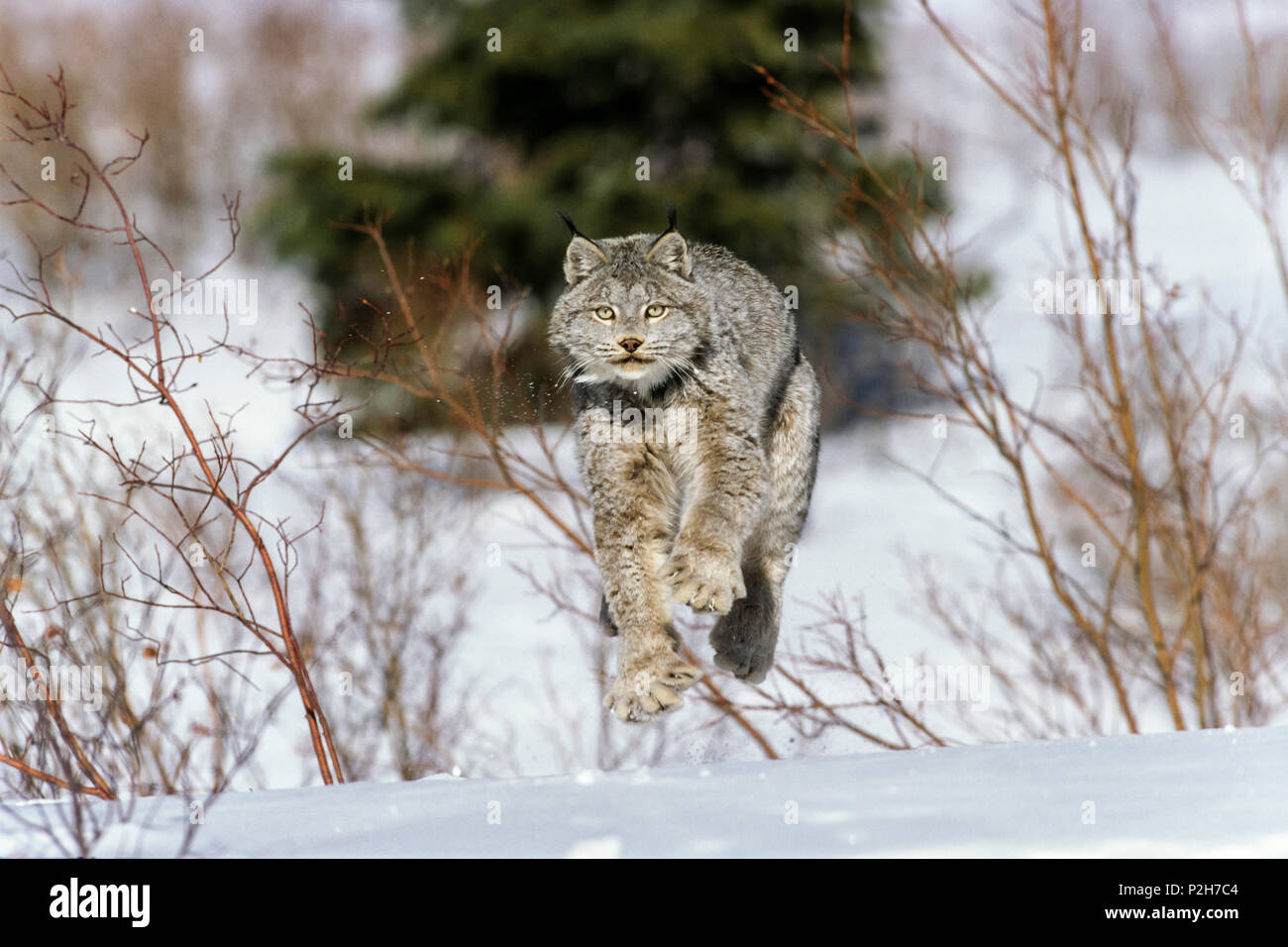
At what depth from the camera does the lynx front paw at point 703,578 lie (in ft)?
16.6

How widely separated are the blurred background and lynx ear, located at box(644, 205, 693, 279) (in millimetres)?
653

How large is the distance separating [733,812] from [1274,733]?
7.61 feet

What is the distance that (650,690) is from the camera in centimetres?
502

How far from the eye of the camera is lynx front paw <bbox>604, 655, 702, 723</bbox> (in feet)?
16.3

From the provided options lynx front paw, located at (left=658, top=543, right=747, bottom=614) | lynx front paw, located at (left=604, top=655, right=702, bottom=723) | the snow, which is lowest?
the snow

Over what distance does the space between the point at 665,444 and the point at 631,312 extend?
601 millimetres

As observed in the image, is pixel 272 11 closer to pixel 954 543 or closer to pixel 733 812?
pixel 954 543

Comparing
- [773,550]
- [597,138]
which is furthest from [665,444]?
[597,138]

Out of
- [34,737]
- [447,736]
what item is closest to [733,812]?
[34,737]

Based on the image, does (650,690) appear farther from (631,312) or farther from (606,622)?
(631,312)

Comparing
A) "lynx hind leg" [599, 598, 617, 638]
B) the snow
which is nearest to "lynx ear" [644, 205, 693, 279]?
"lynx hind leg" [599, 598, 617, 638]

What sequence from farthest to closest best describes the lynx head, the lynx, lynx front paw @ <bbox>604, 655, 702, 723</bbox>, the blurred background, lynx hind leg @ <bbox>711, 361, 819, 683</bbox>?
the blurred background
lynx hind leg @ <bbox>711, 361, 819, 683</bbox>
the lynx head
the lynx
lynx front paw @ <bbox>604, 655, 702, 723</bbox>

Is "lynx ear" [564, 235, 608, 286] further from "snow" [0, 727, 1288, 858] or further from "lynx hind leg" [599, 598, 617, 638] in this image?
"snow" [0, 727, 1288, 858]

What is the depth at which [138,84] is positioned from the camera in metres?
29.0
